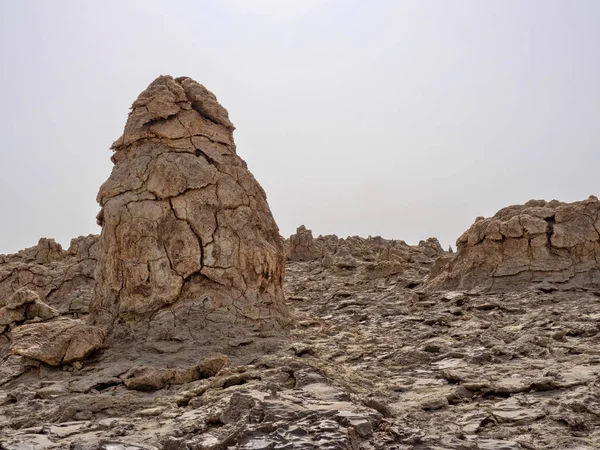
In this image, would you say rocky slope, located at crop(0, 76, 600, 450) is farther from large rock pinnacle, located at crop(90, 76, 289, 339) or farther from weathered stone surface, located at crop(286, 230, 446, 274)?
weathered stone surface, located at crop(286, 230, 446, 274)

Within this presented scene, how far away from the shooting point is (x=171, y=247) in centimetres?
736

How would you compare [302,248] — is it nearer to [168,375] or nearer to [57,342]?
[57,342]

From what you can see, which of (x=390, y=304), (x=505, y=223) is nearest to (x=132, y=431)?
(x=390, y=304)

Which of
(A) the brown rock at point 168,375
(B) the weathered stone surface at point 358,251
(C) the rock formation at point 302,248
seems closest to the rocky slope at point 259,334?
(A) the brown rock at point 168,375

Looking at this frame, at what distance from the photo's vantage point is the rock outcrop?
397 inches

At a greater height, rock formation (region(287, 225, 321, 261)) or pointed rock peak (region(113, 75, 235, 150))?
pointed rock peak (region(113, 75, 235, 150))

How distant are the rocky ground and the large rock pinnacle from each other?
542mm

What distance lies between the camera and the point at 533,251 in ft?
34.1

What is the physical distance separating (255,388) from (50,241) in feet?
51.3

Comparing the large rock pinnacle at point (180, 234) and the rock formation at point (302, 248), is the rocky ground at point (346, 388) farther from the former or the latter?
the rock formation at point (302, 248)

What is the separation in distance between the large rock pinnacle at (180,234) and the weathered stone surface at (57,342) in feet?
2.24

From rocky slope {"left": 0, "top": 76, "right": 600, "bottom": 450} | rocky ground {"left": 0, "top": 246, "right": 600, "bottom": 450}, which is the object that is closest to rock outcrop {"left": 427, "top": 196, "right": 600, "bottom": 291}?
rocky slope {"left": 0, "top": 76, "right": 600, "bottom": 450}

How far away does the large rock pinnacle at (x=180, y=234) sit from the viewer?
723cm

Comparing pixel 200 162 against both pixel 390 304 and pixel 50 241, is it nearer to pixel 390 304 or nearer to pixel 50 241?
pixel 390 304
